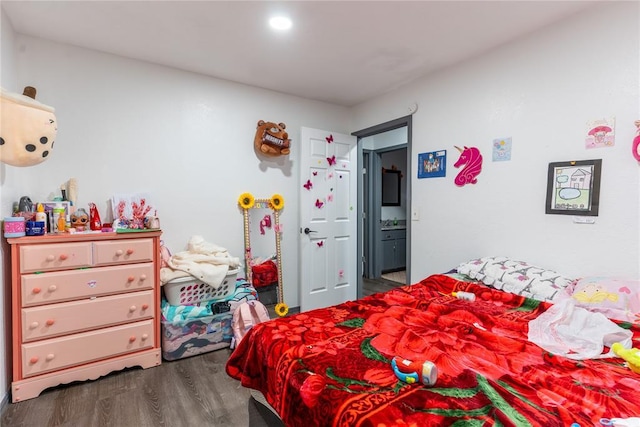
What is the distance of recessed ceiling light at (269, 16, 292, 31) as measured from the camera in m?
2.02

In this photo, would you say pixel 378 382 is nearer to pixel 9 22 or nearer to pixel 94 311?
pixel 94 311

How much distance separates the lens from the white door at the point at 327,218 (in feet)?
11.1

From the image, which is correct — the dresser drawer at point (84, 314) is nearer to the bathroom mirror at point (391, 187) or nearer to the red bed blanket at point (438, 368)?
the red bed blanket at point (438, 368)

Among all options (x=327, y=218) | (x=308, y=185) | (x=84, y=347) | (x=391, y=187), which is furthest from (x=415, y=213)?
(x=84, y=347)

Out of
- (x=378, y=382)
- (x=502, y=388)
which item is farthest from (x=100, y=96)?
(x=502, y=388)

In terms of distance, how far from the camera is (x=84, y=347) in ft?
6.80

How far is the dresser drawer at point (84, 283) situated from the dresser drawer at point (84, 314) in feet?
0.15

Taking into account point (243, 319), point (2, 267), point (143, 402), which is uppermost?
point (2, 267)

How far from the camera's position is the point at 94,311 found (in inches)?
83.0

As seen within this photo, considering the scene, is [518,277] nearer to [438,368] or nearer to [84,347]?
[438,368]

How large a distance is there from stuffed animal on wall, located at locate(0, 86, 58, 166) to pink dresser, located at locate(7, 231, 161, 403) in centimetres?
67

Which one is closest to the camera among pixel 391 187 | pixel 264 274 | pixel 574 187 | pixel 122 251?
pixel 574 187

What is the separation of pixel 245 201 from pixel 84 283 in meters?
1.48

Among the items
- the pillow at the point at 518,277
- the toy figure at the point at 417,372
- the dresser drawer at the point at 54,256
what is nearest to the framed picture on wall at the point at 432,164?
the pillow at the point at 518,277
